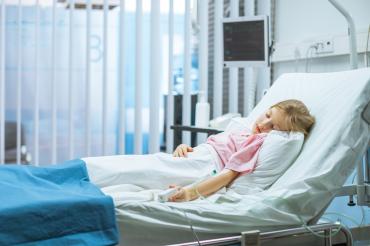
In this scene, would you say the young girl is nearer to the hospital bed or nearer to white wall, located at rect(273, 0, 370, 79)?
the hospital bed

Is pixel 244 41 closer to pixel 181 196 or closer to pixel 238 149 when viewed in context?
pixel 238 149

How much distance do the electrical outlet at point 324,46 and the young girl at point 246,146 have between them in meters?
0.86

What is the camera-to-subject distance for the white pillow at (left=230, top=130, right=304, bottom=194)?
1673 millimetres

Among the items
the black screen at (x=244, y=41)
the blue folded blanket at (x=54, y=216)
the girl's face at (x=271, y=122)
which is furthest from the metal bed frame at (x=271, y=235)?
the black screen at (x=244, y=41)

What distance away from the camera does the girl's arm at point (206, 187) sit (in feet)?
5.11

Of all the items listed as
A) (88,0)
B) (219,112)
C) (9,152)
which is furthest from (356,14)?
(9,152)

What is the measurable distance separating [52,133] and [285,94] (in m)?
1.44

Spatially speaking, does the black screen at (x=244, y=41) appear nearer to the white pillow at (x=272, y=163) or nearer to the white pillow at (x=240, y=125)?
the white pillow at (x=240, y=125)

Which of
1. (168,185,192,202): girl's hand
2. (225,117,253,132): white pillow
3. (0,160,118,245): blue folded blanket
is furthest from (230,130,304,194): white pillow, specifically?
(0,160,118,245): blue folded blanket

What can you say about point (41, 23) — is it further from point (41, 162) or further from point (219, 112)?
point (219, 112)

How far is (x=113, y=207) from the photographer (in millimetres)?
1239

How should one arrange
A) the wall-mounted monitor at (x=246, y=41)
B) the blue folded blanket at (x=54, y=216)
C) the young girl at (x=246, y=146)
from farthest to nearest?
the wall-mounted monitor at (x=246, y=41), the young girl at (x=246, y=146), the blue folded blanket at (x=54, y=216)

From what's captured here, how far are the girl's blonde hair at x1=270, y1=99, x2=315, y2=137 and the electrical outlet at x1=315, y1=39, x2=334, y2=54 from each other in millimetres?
876

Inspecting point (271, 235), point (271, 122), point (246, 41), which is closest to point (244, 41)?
point (246, 41)
